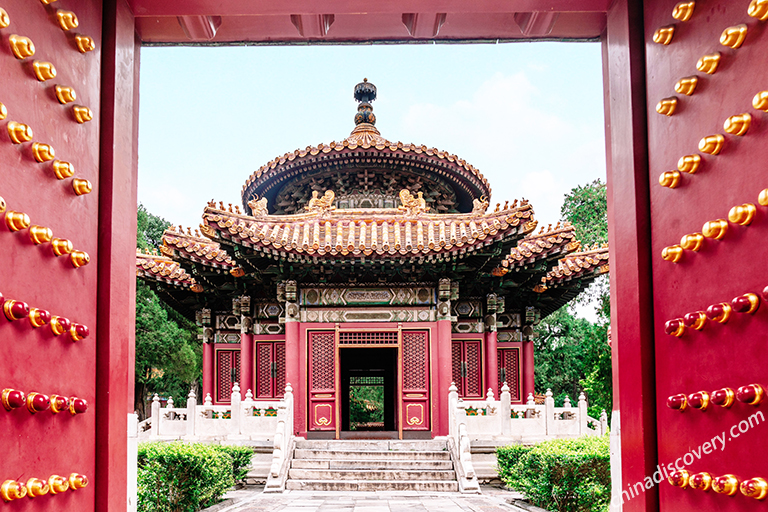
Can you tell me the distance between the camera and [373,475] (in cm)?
1002

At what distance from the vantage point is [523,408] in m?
11.6

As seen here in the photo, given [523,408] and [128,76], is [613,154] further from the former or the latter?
[523,408]

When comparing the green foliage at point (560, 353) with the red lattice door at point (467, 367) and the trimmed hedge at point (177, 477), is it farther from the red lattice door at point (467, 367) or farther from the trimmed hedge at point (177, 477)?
the trimmed hedge at point (177, 477)

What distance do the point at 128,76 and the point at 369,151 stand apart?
10500 mm

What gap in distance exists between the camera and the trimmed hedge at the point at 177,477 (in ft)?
23.8

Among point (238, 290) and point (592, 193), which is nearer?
point (238, 290)

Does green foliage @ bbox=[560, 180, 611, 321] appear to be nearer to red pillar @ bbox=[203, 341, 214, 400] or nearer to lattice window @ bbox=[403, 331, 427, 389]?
lattice window @ bbox=[403, 331, 427, 389]

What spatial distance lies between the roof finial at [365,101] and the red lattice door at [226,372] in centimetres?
587

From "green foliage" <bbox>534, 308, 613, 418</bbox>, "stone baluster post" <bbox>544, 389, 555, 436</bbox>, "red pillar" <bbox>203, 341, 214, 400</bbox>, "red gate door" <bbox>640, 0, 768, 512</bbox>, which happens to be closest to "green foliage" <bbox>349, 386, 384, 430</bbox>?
"green foliage" <bbox>534, 308, 613, 418</bbox>

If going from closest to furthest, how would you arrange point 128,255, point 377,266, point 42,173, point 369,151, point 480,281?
1. point 42,173
2. point 128,255
3. point 377,266
4. point 480,281
5. point 369,151

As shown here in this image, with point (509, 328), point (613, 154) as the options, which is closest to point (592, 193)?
point (509, 328)

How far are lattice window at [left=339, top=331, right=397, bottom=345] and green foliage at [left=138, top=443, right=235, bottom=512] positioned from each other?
4.13m

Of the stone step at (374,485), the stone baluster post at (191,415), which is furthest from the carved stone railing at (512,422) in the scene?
the stone baluster post at (191,415)

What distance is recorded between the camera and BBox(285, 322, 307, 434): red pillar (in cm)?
1165
